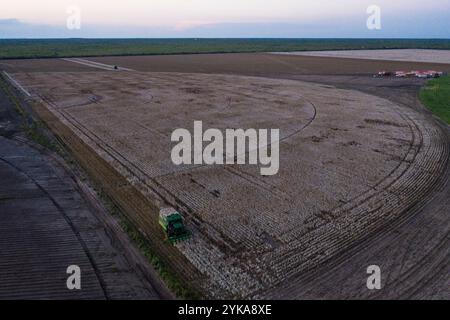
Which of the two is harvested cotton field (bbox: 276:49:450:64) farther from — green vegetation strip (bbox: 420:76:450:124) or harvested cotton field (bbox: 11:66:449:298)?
harvested cotton field (bbox: 11:66:449:298)

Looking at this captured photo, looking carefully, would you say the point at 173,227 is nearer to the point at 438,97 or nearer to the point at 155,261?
the point at 155,261

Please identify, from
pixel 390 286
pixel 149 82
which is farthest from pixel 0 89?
pixel 390 286

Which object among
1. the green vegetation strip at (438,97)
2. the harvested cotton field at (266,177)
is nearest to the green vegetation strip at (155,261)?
the harvested cotton field at (266,177)

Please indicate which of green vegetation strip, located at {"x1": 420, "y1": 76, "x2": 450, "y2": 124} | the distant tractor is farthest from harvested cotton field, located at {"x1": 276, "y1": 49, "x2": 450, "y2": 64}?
the distant tractor

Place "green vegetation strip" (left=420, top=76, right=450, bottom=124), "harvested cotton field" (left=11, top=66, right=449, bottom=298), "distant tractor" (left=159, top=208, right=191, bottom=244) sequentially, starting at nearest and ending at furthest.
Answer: "harvested cotton field" (left=11, top=66, right=449, bottom=298), "distant tractor" (left=159, top=208, right=191, bottom=244), "green vegetation strip" (left=420, top=76, right=450, bottom=124)

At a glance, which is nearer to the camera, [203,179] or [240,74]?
[203,179]

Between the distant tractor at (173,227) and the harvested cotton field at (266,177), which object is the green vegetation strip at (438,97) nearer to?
the harvested cotton field at (266,177)
